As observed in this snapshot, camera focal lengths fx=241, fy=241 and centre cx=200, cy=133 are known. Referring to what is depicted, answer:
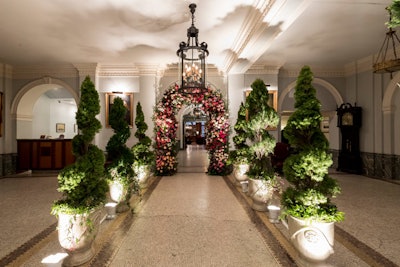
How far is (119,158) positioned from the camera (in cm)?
418

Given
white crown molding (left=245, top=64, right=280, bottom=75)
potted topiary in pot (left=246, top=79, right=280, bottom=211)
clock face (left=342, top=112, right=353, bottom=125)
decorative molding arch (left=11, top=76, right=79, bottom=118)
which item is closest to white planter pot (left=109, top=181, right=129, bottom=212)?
potted topiary in pot (left=246, top=79, right=280, bottom=211)

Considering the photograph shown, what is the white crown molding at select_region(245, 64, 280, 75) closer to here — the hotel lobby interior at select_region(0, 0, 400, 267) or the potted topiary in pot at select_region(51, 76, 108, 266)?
the hotel lobby interior at select_region(0, 0, 400, 267)

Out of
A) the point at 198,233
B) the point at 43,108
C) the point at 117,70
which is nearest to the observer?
the point at 198,233

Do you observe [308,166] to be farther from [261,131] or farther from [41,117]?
[41,117]

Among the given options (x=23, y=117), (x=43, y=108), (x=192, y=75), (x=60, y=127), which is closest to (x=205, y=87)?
(x=192, y=75)

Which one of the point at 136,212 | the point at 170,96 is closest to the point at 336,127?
the point at 170,96

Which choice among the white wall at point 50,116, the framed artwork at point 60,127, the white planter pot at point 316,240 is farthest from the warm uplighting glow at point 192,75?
the framed artwork at point 60,127

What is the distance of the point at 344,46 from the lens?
22.1 feet

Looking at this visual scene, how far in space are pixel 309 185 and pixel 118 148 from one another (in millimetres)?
3040

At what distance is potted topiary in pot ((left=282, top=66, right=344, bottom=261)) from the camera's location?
2.45m

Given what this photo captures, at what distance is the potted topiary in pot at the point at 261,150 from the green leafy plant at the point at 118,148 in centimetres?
233

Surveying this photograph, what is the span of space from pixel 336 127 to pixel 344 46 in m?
3.54

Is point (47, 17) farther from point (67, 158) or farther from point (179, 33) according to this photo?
point (67, 158)

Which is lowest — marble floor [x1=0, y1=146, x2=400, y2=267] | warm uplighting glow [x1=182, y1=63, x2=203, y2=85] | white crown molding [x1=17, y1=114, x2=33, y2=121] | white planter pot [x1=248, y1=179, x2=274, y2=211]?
marble floor [x1=0, y1=146, x2=400, y2=267]
